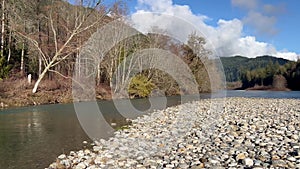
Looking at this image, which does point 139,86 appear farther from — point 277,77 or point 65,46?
point 277,77

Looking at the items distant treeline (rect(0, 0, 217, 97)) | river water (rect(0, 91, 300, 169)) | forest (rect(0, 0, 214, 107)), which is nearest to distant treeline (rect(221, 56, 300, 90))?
distant treeline (rect(0, 0, 217, 97))

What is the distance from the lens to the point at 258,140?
8492 mm

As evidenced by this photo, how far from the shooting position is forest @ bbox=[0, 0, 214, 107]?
84.1 ft

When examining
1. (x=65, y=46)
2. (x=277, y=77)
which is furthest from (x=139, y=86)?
(x=277, y=77)

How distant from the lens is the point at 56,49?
2666cm

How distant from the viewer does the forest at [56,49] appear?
2563cm

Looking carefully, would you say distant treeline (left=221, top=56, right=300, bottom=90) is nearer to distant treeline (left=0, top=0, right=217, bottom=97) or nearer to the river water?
→ distant treeline (left=0, top=0, right=217, bottom=97)

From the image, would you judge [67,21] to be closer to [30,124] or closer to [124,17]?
[124,17]

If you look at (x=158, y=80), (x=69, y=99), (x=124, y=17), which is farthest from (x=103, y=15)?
(x=158, y=80)

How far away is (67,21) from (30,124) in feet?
55.0

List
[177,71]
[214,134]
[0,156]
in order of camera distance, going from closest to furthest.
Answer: [0,156] → [214,134] → [177,71]

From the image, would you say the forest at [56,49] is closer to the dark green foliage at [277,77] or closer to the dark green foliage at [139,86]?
the dark green foliage at [139,86]

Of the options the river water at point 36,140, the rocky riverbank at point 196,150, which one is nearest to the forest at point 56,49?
the river water at point 36,140

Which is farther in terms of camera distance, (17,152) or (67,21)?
(67,21)
